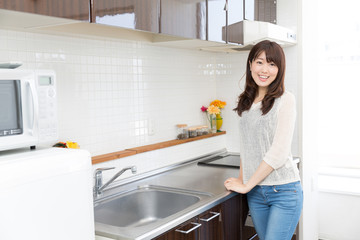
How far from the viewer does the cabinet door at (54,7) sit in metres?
1.30

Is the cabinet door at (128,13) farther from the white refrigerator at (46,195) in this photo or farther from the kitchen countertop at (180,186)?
the kitchen countertop at (180,186)

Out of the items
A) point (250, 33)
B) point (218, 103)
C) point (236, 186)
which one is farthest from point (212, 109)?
point (236, 186)

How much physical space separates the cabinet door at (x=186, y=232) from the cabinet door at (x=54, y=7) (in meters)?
0.92

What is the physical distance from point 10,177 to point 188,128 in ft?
6.81

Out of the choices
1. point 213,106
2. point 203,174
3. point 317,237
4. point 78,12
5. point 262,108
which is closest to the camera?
point 78,12

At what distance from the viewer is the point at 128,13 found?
179cm

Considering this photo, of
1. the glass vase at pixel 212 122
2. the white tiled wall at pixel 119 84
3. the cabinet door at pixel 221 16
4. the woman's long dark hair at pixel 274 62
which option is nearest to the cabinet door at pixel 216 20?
the cabinet door at pixel 221 16

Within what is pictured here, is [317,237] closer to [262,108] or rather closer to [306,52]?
[306,52]

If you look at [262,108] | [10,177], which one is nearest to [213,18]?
[262,108]

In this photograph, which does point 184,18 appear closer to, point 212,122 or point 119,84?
point 119,84

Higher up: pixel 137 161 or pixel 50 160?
pixel 50 160

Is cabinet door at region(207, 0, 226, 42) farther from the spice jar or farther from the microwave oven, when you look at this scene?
the microwave oven

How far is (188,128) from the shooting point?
10.3 ft

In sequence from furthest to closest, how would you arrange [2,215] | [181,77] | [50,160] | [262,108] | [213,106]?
[213,106] → [181,77] → [262,108] → [50,160] → [2,215]
